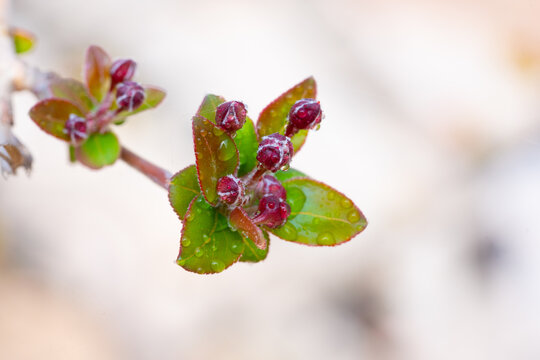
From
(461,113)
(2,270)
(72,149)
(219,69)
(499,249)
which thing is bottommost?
(2,270)

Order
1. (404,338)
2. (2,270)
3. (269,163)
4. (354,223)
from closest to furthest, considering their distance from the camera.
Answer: (269,163)
(354,223)
(2,270)
(404,338)

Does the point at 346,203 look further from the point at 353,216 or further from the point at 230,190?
the point at 230,190

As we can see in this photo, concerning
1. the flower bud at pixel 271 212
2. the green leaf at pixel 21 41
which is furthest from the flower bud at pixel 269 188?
the green leaf at pixel 21 41

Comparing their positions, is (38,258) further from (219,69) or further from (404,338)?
(404,338)

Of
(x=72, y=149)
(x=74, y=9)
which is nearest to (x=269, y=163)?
(x=72, y=149)

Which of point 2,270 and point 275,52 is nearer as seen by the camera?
point 2,270

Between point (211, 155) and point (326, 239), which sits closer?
point (211, 155)

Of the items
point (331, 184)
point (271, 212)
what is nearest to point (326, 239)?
point (271, 212)
